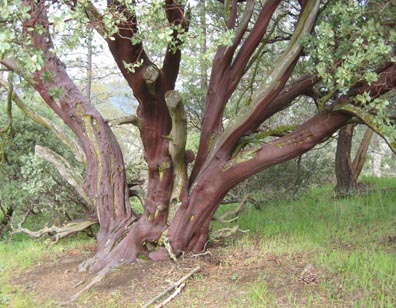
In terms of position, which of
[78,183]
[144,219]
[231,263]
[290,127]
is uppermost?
[290,127]

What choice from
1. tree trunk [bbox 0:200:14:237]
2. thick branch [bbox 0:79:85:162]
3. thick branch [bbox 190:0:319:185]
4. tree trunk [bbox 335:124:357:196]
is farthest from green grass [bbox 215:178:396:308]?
tree trunk [bbox 0:200:14:237]

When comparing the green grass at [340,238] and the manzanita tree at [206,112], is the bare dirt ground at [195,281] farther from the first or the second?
the manzanita tree at [206,112]

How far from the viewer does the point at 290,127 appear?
6082 mm

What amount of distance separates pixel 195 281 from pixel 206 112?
258 cm

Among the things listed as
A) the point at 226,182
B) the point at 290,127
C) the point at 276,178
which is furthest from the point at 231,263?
the point at 276,178

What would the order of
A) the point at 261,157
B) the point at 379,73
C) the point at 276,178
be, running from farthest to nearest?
1. the point at 276,178
2. the point at 261,157
3. the point at 379,73

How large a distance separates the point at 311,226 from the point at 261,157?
2279 millimetres

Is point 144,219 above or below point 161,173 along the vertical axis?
below

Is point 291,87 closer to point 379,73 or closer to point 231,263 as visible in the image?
point 379,73

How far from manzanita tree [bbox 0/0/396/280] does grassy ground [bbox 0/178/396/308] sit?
0.61 metres

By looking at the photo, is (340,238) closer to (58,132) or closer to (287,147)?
(287,147)

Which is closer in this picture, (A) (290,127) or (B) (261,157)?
(B) (261,157)

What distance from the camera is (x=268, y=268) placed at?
5.34 m

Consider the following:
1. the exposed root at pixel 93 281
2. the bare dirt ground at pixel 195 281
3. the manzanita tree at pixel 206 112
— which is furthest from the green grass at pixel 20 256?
the manzanita tree at pixel 206 112
